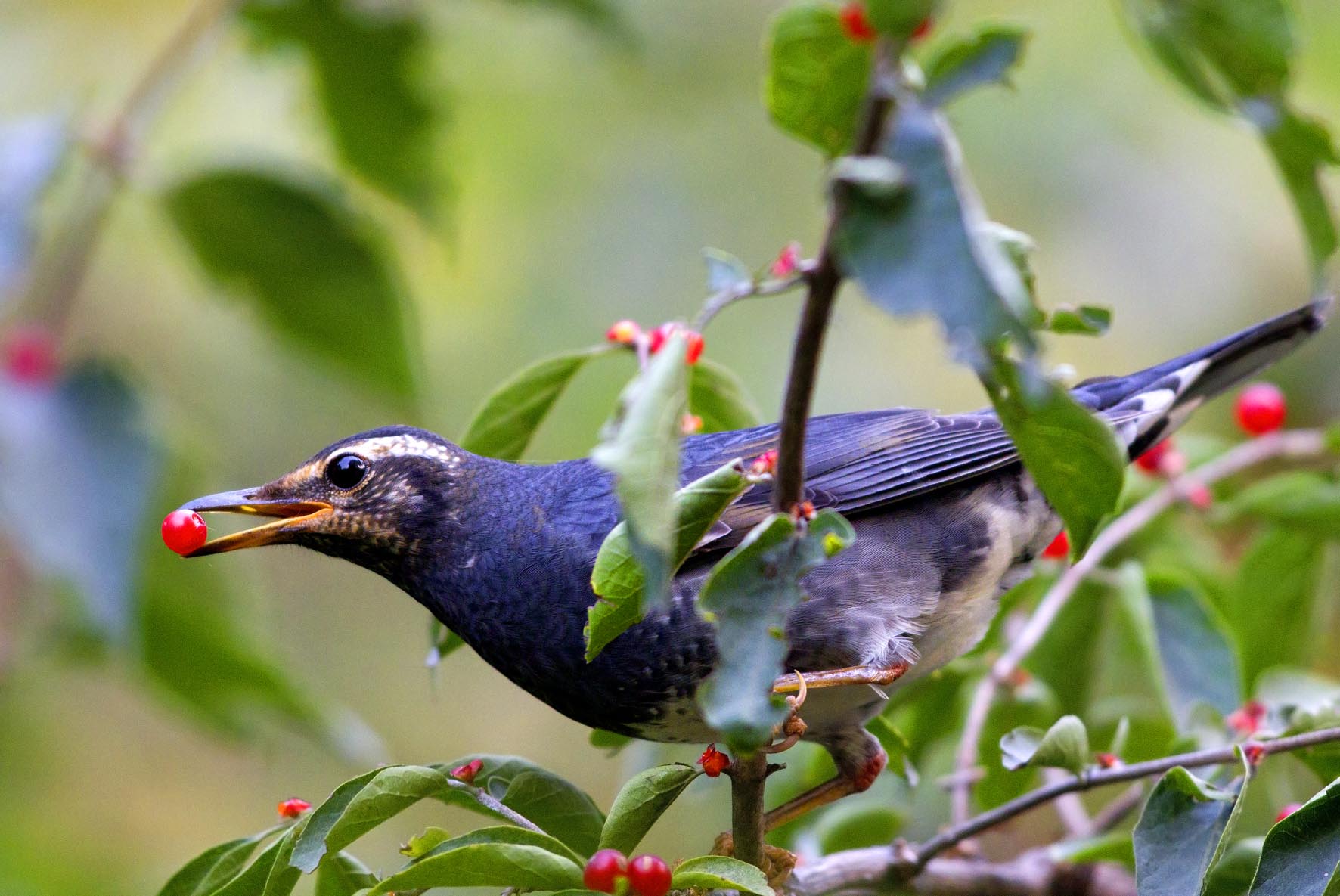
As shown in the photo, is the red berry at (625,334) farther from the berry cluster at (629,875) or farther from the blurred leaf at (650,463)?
the blurred leaf at (650,463)

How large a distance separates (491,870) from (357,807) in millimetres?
286

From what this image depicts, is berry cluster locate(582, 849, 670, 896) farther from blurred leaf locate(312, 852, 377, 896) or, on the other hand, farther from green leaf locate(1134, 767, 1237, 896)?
green leaf locate(1134, 767, 1237, 896)

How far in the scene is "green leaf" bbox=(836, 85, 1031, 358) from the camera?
1675 mm

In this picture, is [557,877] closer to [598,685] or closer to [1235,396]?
[598,685]

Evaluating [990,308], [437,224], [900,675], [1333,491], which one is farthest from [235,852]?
[1333,491]

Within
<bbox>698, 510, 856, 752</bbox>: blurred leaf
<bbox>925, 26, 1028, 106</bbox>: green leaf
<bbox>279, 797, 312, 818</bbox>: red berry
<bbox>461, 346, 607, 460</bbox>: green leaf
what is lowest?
<bbox>279, 797, 312, 818</bbox>: red berry

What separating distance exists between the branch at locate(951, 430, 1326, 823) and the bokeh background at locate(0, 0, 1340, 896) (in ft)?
8.27

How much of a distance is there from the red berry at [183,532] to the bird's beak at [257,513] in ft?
0.07

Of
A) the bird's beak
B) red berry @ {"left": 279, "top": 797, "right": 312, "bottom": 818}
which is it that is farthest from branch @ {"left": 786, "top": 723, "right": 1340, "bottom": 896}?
the bird's beak

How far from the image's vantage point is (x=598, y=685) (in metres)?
3.36

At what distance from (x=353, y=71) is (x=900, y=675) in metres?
3.05

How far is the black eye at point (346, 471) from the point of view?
378 centimetres

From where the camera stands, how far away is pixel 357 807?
96.6 inches

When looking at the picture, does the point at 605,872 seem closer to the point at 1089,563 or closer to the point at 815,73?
the point at 815,73
